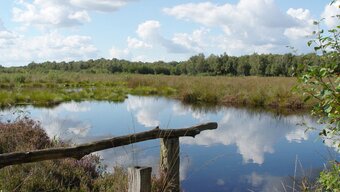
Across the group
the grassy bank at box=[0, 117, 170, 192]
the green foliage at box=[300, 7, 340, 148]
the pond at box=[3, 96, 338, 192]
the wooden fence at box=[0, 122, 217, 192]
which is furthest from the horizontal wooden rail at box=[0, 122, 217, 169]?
the green foliage at box=[300, 7, 340, 148]

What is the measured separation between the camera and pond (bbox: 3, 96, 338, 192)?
7.59 meters

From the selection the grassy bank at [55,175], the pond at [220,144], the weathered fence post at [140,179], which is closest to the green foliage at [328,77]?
the pond at [220,144]

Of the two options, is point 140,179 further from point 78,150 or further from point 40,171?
point 40,171

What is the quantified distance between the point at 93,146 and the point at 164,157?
1330mm

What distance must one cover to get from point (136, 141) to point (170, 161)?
79 centimetres

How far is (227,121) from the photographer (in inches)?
591

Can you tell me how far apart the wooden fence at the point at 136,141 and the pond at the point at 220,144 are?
42 cm

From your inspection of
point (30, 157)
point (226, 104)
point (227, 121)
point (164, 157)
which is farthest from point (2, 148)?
point (226, 104)

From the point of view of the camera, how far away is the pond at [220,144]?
299 inches

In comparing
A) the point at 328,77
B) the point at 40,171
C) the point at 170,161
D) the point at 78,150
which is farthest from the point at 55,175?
the point at 328,77

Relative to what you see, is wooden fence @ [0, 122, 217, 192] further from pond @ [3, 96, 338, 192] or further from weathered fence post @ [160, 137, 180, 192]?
pond @ [3, 96, 338, 192]

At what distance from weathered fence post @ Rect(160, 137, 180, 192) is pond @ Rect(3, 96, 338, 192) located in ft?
1.47

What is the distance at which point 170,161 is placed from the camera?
4.91 meters

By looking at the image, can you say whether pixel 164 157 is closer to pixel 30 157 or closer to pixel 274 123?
pixel 30 157
